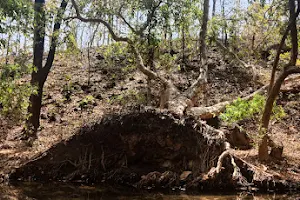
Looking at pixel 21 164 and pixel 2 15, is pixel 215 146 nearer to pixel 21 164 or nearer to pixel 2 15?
pixel 21 164

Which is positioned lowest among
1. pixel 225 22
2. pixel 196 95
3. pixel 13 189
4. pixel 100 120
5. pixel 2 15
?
pixel 13 189

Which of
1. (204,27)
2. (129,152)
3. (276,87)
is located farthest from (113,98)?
(276,87)

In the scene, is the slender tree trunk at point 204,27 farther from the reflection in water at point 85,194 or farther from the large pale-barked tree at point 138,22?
the reflection in water at point 85,194

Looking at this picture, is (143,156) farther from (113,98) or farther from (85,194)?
(113,98)

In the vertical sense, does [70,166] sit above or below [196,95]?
below

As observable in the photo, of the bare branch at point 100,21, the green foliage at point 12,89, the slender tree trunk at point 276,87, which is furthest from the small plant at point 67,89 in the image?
the slender tree trunk at point 276,87

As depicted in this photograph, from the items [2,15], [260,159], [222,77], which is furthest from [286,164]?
[222,77]

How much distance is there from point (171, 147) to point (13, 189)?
4.47m

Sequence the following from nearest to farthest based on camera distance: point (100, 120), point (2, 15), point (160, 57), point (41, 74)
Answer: point (2, 15) < point (100, 120) < point (41, 74) < point (160, 57)

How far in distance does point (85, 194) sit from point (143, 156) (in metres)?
2.96

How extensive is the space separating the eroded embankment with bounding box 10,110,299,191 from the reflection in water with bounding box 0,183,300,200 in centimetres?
98

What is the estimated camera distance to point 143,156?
35.7 ft

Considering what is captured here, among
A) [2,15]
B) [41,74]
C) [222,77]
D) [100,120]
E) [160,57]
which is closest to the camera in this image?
[2,15]

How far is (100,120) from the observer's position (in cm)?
1070
